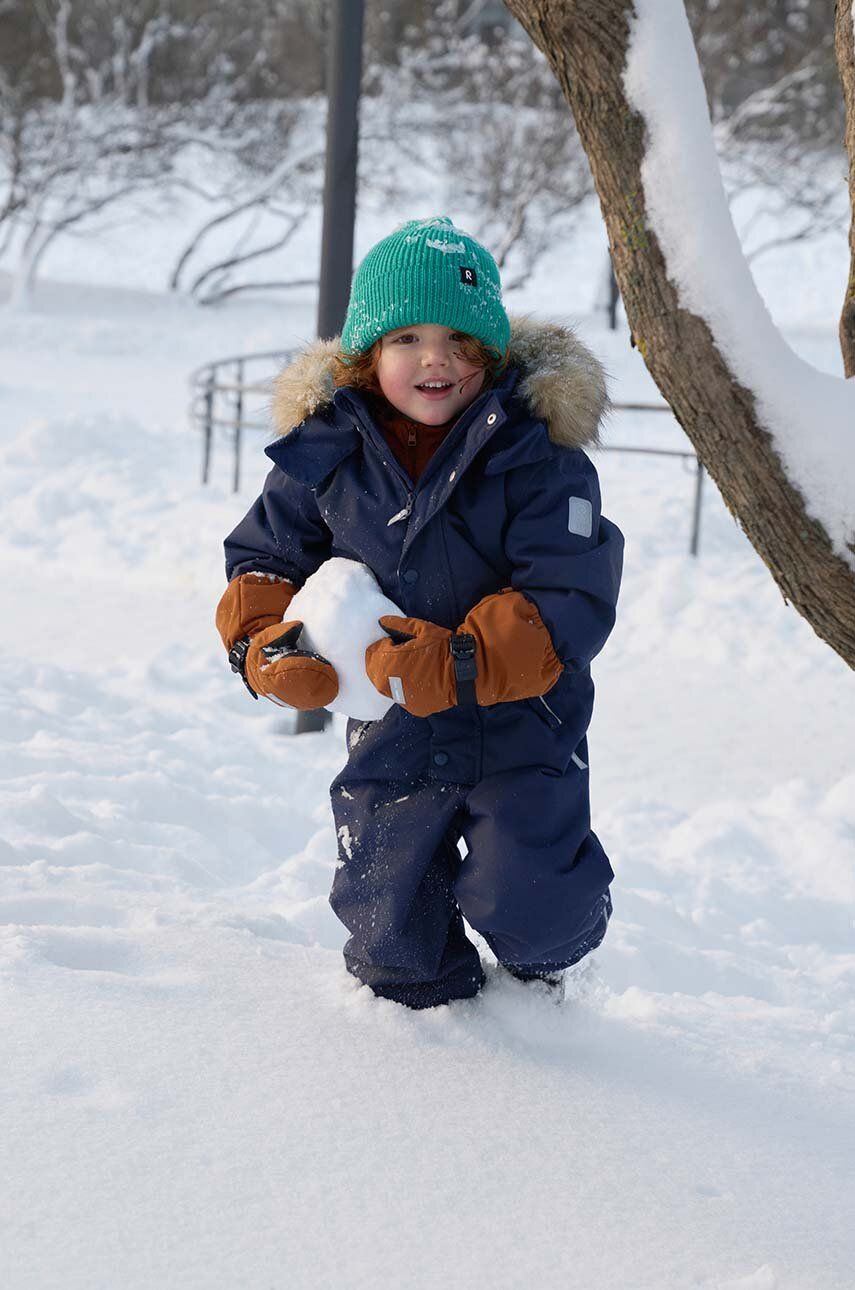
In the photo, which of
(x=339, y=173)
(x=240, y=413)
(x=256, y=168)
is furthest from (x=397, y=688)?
(x=256, y=168)

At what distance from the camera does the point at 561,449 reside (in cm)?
249

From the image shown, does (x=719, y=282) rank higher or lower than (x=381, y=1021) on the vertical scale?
higher

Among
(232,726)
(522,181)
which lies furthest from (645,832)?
(522,181)

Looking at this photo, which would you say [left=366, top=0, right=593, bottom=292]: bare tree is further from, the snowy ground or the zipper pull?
the zipper pull

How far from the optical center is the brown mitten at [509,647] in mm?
2336

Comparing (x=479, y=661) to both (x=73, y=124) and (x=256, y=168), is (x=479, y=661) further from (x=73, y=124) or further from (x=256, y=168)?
(x=256, y=168)

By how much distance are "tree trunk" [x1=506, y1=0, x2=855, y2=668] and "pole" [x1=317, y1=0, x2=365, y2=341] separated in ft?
10.1

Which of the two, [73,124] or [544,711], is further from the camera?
[73,124]

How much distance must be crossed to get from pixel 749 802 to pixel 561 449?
9.64ft

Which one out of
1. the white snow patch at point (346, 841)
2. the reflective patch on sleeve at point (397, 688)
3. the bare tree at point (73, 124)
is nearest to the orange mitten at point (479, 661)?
the reflective patch on sleeve at point (397, 688)

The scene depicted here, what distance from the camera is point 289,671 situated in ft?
8.03

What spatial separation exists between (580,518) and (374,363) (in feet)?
1.72

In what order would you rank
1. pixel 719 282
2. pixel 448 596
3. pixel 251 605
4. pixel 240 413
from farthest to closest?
pixel 240 413 → pixel 251 605 → pixel 448 596 → pixel 719 282

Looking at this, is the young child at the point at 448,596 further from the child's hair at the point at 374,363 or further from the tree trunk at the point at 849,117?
the tree trunk at the point at 849,117
